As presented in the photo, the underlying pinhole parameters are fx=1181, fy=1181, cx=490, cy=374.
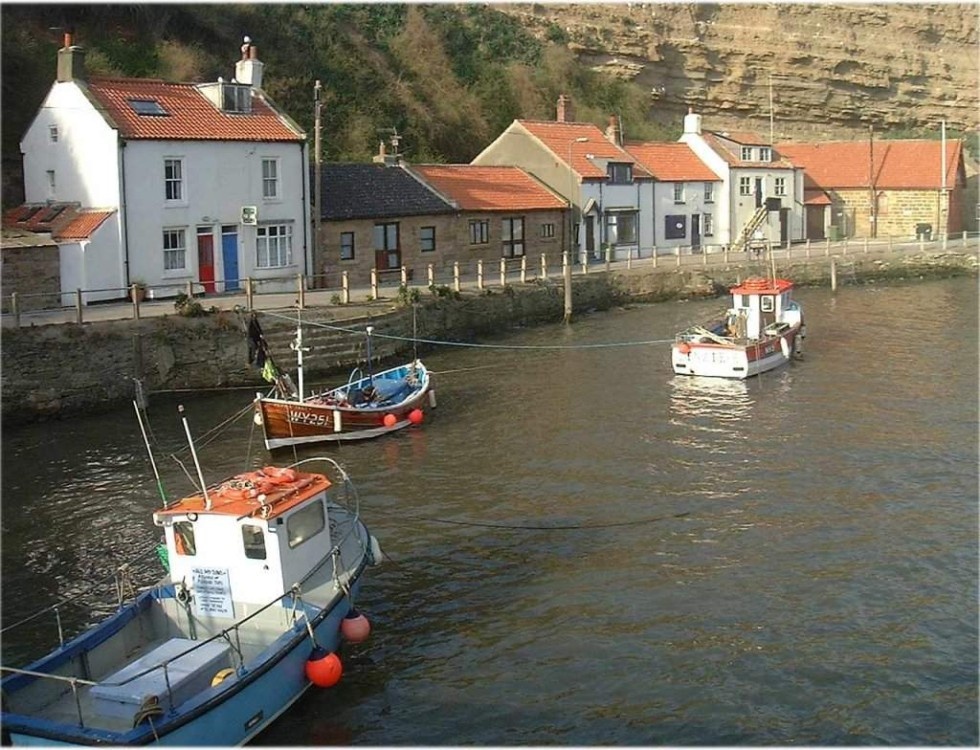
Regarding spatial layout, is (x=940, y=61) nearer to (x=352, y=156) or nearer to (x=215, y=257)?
(x=352, y=156)

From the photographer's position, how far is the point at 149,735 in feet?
42.8

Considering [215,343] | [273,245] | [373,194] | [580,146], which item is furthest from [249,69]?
[580,146]

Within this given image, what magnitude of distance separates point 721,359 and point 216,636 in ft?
77.6

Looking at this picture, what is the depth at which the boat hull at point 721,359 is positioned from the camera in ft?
116

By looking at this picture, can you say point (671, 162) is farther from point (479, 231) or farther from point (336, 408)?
point (336, 408)

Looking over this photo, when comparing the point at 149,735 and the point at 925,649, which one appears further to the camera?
the point at 925,649

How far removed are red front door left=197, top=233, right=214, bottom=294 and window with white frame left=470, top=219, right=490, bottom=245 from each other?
1321cm

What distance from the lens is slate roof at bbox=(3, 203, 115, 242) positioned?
118 feet

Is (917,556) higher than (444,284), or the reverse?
(444,284)

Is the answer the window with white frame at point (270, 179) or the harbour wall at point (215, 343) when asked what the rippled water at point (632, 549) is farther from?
the window with white frame at point (270, 179)

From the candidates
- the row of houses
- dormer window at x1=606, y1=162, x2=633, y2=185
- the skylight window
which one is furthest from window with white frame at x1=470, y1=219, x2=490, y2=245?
the skylight window

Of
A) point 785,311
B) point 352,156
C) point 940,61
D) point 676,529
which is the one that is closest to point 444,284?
point 785,311

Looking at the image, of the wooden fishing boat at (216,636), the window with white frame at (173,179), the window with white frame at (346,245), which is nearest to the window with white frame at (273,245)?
the window with white frame at (346,245)

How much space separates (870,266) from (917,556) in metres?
42.1
